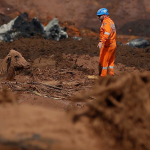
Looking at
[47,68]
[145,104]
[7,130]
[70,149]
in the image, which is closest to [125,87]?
[145,104]

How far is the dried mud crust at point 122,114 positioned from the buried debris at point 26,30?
1121 cm

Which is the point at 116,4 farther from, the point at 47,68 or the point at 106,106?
the point at 106,106

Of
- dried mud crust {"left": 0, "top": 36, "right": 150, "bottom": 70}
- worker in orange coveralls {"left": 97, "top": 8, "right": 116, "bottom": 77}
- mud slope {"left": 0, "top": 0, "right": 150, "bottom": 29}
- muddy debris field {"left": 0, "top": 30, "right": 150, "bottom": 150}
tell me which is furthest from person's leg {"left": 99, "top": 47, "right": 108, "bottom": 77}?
mud slope {"left": 0, "top": 0, "right": 150, "bottom": 29}

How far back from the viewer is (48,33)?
14.1 metres

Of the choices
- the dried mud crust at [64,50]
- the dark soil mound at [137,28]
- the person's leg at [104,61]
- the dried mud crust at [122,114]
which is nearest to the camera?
the dried mud crust at [122,114]

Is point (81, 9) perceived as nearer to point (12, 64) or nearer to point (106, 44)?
point (12, 64)

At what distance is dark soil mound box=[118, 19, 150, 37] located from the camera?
19.4 meters

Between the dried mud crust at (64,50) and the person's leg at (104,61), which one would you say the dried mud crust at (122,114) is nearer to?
the person's leg at (104,61)

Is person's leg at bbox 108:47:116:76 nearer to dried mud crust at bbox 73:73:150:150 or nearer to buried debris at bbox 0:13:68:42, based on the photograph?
dried mud crust at bbox 73:73:150:150

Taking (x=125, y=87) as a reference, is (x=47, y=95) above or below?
below

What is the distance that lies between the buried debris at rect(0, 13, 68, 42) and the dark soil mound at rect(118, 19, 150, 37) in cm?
659

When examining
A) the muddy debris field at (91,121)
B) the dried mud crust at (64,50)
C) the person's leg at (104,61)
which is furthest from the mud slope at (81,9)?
the muddy debris field at (91,121)

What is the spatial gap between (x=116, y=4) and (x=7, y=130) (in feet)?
63.8

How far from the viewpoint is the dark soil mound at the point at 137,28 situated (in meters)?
19.4
